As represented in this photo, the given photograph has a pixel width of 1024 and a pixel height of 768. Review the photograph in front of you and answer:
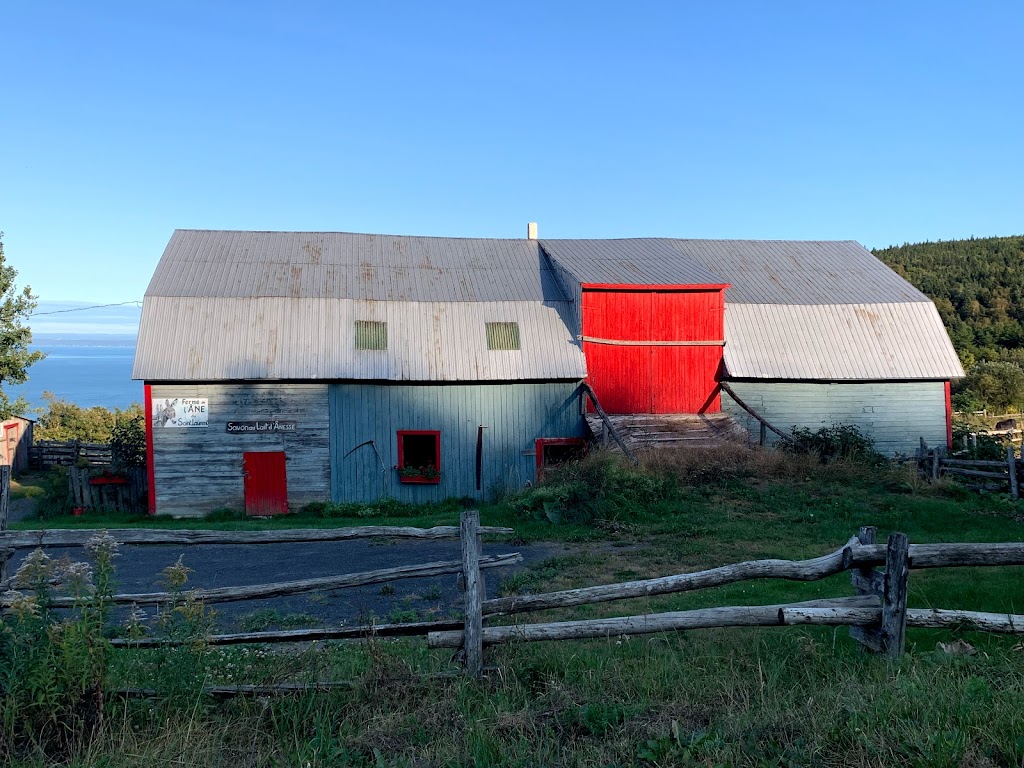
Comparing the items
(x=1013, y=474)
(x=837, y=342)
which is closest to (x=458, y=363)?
(x=837, y=342)

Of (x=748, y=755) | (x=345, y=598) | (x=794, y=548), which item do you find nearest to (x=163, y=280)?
(x=345, y=598)

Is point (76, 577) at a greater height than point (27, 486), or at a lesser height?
greater

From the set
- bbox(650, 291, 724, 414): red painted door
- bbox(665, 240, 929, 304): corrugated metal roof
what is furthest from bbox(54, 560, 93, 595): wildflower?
bbox(665, 240, 929, 304): corrugated metal roof

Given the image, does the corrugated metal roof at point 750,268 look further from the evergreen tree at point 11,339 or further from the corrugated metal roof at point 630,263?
the evergreen tree at point 11,339

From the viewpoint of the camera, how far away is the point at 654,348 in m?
23.2

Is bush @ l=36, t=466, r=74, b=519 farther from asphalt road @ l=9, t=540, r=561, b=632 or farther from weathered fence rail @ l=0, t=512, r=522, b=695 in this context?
weathered fence rail @ l=0, t=512, r=522, b=695

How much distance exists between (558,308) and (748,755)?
20.1 meters

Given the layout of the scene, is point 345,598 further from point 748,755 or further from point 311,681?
point 748,755

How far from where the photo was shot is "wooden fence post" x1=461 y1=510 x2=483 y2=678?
20.0 feet

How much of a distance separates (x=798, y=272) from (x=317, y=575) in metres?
20.6

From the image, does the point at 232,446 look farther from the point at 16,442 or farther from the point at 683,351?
the point at 16,442

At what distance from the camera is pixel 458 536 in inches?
254

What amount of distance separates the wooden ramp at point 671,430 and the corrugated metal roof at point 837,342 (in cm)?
182

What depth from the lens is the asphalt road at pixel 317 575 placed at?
375 inches
